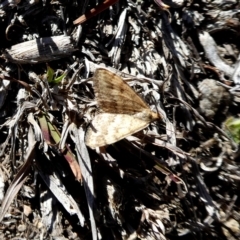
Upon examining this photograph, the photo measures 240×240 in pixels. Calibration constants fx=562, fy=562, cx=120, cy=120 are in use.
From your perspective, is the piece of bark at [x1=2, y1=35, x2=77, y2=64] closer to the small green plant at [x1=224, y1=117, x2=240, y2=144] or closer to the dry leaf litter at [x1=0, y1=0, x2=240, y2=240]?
the dry leaf litter at [x1=0, y1=0, x2=240, y2=240]

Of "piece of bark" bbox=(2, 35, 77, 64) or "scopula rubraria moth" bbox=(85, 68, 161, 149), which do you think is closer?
"scopula rubraria moth" bbox=(85, 68, 161, 149)

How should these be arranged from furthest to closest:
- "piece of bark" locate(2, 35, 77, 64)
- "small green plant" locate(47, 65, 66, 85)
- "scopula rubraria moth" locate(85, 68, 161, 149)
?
"piece of bark" locate(2, 35, 77, 64) → "small green plant" locate(47, 65, 66, 85) → "scopula rubraria moth" locate(85, 68, 161, 149)

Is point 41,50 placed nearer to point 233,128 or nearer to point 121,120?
point 121,120

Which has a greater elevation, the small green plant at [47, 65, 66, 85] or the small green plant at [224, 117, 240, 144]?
the small green plant at [47, 65, 66, 85]

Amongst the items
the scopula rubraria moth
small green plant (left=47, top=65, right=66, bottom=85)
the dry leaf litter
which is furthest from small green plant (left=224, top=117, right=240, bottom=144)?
small green plant (left=47, top=65, right=66, bottom=85)

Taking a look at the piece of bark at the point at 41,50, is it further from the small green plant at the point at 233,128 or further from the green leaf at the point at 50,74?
the small green plant at the point at 233,128

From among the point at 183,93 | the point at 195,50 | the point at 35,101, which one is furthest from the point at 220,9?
the point at 35,101

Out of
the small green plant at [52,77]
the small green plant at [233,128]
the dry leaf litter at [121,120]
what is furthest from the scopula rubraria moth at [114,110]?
the small green plant at [233,128]
